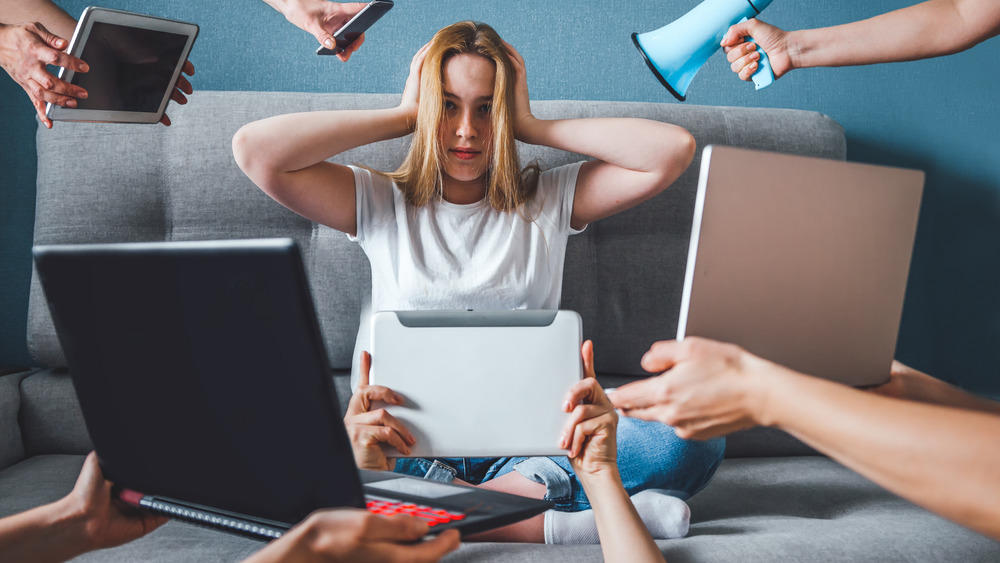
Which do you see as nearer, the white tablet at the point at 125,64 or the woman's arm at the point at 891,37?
the white tablet at the point at 125,64

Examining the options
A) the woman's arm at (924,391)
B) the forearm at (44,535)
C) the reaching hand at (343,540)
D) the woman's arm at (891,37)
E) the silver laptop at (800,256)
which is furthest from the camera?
the woman's arm at (891,37)

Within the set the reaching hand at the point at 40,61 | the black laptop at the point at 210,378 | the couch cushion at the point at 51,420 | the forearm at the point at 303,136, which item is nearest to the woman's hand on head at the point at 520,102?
the forearm at the point at 303,136

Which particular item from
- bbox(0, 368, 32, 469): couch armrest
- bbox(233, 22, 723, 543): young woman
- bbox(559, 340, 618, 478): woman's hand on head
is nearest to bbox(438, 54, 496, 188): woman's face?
bbox(233, 22, 723, 543): young woman

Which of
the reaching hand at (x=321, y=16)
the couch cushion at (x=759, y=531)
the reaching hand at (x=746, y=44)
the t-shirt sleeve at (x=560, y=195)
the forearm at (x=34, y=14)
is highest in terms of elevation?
the reaching hand at (x=321, y=16)

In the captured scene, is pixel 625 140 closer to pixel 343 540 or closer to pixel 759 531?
pixel 759 531

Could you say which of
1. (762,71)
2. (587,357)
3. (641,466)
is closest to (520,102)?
(762,71)

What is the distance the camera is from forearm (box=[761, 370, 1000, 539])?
1.73 feet

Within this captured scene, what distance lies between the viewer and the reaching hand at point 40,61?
1067mm

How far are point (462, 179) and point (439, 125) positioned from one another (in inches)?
4.7

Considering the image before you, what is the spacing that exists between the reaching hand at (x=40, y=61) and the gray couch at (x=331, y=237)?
0.31m

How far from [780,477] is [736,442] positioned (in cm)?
14

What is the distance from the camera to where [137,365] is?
56cm

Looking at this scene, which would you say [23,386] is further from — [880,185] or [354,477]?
[880,185]

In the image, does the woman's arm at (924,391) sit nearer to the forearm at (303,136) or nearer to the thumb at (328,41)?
the forearm at (303,136)
